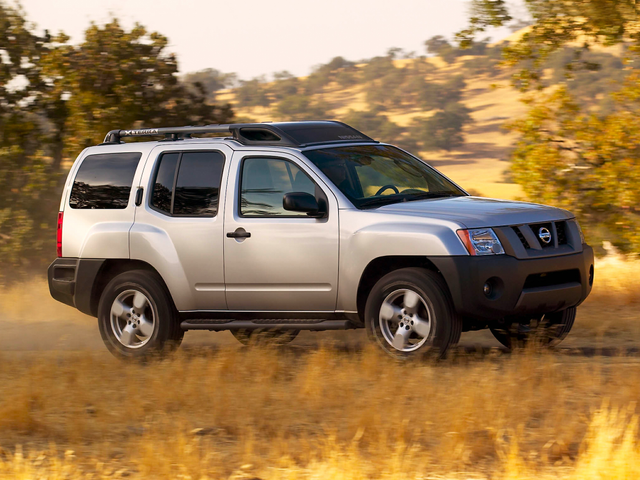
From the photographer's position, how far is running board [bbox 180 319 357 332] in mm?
7566

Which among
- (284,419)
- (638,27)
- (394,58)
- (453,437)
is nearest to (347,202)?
(284,419)

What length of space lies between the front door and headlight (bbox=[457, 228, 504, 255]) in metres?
1.07

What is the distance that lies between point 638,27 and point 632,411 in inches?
312

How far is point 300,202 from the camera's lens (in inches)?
291

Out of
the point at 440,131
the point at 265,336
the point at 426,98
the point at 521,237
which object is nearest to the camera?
the point at 521,237

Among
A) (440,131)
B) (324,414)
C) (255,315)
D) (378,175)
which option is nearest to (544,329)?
(378,175)

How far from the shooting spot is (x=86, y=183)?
29.0 ft

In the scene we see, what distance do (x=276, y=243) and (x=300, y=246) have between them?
0.21 metres

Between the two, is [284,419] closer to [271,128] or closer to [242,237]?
[242,237]

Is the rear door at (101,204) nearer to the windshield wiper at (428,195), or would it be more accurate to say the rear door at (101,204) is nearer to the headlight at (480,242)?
the windshield wiper at (428,195)

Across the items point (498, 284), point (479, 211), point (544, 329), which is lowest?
point (544, 329)

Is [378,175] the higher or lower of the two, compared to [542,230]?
higher

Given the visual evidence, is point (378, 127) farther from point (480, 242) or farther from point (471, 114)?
point (480, 242)

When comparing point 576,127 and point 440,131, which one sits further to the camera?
point 440,131
